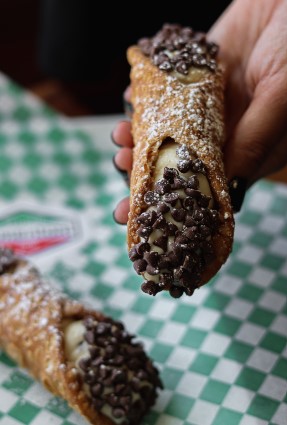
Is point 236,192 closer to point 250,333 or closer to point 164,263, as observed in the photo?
point 164,263

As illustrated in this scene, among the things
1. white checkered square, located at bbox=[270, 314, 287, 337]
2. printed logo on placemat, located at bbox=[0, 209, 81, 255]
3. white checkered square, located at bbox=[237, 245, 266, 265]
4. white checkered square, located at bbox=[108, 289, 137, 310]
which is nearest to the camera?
white checkered square, located at bbox=[270, 314, 287, 337]

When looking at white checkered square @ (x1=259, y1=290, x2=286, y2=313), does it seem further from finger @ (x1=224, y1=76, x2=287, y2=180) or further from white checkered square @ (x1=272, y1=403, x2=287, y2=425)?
finger @ (x1=224, y1=76, x2=287, y2=180)

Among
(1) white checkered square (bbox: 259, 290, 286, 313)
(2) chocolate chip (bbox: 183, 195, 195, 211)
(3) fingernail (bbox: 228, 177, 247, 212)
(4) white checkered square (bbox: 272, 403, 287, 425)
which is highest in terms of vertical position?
(2) chocolate chip (bbox: 183, 195, 195, 211)

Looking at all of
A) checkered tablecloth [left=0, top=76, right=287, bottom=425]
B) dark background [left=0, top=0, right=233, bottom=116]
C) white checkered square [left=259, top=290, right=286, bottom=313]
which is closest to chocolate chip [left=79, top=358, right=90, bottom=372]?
checkered tablecloth [left=0, top=76, right=287, bottom=425]

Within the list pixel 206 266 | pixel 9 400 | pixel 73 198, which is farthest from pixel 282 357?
pixel 73 198

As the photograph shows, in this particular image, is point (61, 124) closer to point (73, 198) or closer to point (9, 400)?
point (73, 198)

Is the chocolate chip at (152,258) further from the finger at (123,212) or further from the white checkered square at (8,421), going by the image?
the white checkered square at (8,421)

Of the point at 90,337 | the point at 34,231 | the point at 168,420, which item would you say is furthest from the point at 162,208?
the point at 34,231
